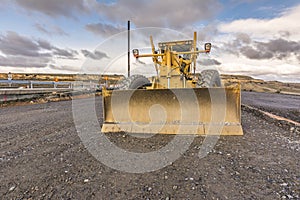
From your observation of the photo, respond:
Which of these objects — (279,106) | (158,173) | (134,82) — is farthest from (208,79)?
(279,106)

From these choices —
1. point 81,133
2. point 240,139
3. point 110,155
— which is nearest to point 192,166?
point 110,155

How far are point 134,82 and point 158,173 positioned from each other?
13.1 ft

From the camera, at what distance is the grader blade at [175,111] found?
4375 mm

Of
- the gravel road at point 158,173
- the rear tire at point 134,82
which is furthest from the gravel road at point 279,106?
the rear tire at point 134,82

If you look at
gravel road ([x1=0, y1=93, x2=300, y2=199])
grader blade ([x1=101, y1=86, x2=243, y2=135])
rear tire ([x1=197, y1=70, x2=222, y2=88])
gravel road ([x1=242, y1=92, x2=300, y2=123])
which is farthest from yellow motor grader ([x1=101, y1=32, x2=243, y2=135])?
gravel road ([x1=242, y1=92, x2=300, y2=123])

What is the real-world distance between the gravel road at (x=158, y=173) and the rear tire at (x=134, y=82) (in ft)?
7.50

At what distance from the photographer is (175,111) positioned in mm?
4766

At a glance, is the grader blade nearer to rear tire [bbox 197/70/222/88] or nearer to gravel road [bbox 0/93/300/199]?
gravel road [bbox 0/93/300/199]

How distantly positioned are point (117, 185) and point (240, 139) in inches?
111

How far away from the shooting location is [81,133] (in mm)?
4848

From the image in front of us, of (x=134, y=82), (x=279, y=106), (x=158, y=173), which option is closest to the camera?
(x=158, y=173)

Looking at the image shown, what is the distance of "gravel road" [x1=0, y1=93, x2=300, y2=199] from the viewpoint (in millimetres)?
2172

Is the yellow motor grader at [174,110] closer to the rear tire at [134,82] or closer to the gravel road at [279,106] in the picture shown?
the rear tire at [134,82]

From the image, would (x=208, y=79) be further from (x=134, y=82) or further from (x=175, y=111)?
(x=134, y=82)
